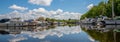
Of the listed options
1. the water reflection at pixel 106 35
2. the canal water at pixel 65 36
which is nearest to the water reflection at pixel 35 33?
the canal water at pixel 65 36

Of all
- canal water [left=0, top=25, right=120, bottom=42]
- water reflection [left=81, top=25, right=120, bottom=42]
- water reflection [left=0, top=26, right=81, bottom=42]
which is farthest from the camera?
water reflection [left=0, top=26, right=81, bottom=42]

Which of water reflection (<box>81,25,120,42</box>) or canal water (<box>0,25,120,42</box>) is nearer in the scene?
water reflection (<box>81,25,120,42</box>)

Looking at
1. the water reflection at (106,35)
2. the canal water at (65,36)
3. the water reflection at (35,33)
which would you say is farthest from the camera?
the water reflection at (35,33)

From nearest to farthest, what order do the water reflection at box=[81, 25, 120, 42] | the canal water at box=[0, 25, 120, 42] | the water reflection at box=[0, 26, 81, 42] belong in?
1. the water reflection at box=[81, 25, 120, 42]
2. the canal water at box=[0, 25, 120, 42]
3. the water reflection at box=[0, 26, 81, 42]

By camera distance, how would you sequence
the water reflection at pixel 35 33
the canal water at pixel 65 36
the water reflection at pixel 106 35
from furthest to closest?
the water reflection at pixel 35 33 → the canal water at pixel 65 36 → the water reflection at pixel 106 35

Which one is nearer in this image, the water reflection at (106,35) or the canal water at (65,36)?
the water reflection at (106,35)

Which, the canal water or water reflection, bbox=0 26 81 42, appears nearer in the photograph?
the canal water

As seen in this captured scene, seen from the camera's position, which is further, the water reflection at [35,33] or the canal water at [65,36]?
the water reflection at [35,33]

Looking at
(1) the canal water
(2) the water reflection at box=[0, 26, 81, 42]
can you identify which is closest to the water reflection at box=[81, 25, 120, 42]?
(1) the canal water

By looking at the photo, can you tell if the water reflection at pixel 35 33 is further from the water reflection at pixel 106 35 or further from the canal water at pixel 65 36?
the water reflection at pixel 106 35

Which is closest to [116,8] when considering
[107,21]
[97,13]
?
[107,21]

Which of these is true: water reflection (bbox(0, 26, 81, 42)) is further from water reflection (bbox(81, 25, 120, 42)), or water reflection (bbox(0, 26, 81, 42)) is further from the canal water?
water reflection (bbox(81, 25, 120, 42))

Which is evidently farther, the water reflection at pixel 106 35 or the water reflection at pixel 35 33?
the water reflection at pixel 35 33

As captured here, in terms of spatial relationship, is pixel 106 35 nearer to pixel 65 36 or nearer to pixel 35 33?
pixel 65 36
